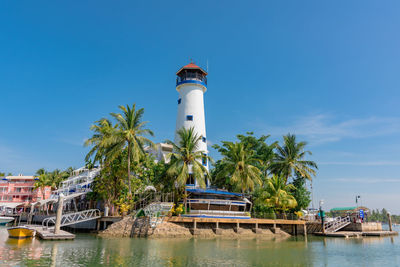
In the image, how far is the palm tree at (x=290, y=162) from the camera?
4381cm

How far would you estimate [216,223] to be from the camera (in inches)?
1184

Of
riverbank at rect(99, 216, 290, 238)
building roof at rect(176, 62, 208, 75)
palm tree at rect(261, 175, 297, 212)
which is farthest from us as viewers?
building roof at rect(176, 62, 208, 75)

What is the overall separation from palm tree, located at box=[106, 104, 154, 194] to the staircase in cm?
2548

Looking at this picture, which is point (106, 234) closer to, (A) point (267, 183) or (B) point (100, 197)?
(B) point (100, 197)

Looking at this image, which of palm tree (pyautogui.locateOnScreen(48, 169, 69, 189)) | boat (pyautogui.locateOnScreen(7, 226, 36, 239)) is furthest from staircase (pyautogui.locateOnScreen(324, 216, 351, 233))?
palm tree (pyautogui.locateOnScreen(48, 169, 69, 189))

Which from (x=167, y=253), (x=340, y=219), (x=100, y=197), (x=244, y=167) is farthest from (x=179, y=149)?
(x=340, y=219)

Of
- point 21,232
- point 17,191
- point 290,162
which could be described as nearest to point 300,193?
point 290,162

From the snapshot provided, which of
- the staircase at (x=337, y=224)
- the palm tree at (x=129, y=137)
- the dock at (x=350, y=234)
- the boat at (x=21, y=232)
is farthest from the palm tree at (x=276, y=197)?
the boat at (x=21, y=232)

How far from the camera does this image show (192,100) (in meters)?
40.5

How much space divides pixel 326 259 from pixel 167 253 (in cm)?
973

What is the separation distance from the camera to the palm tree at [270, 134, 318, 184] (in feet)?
144

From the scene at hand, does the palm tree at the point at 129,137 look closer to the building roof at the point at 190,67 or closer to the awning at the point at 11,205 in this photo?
the building roof at the point at 190,67

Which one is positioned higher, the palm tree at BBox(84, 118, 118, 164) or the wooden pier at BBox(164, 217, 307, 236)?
the palm tree at BBox(84, 118, 118, 164)

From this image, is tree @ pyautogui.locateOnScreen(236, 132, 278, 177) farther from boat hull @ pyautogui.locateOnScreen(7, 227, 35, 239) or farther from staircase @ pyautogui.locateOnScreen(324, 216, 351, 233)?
boat hull @ pyautogui.locateOnScreen(7, 227, 35, 239)
